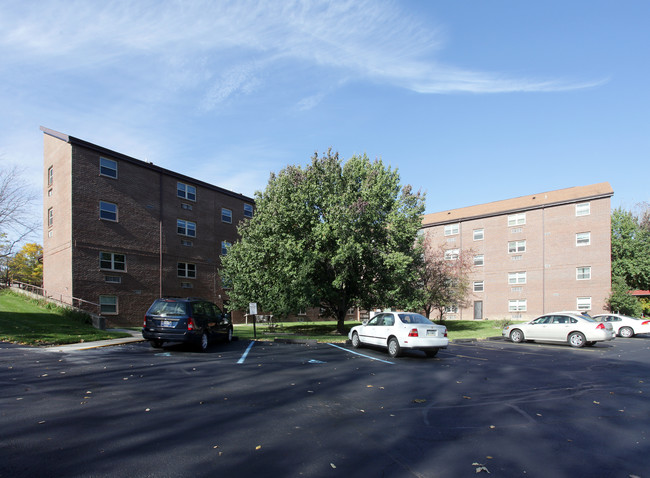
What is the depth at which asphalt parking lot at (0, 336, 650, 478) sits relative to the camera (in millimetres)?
4219

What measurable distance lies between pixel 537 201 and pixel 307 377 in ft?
124

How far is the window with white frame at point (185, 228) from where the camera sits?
3178 centimetres

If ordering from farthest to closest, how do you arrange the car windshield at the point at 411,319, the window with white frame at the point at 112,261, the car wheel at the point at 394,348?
the window with white frame at the point at 112,261
the car windshield at the point at 411,319
the car wheel at the point at 394,348

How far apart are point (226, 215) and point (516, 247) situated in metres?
27.9

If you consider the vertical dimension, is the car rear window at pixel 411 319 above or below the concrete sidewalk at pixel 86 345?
above

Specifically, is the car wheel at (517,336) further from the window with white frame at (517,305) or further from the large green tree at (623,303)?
the window with white frame at (517,305)

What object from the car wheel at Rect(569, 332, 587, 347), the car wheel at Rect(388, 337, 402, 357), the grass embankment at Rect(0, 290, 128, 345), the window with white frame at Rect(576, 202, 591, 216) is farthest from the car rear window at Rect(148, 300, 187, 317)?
the window with white frame at Rect(576, 202, 591, 216)

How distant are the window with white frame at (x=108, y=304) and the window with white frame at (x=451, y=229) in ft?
109

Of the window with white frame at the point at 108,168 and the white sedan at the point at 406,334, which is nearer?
the white sedan at the point at 406,334

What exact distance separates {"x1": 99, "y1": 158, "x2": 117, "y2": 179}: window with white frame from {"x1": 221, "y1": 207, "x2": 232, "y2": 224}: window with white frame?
9907mm

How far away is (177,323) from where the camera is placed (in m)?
13.4

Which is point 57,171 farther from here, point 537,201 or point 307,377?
point 537,201

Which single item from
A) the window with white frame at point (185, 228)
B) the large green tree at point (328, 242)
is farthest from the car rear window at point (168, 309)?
the window with white frame at point (185, 228)

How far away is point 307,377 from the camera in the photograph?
29.4ft
